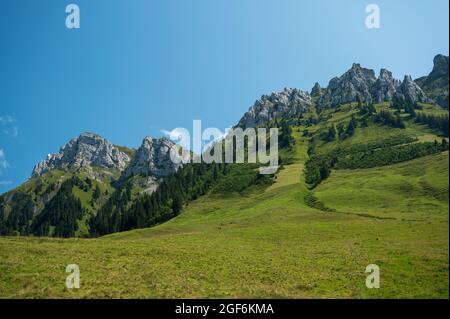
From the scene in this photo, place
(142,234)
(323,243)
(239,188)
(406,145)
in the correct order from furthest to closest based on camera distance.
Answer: (406,145)
(239,188)
(142,234)
(323,243)

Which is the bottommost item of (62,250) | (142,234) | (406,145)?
(142,234)

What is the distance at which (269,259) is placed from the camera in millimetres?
45750

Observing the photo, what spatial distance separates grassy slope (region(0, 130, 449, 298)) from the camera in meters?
31.3

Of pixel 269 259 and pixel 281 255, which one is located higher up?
pixel 269 259

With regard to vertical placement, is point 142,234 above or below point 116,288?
below

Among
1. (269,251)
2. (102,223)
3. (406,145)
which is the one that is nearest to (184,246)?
(269,251)

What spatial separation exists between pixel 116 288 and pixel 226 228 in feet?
165

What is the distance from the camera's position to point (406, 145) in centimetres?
16525

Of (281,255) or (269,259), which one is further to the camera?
(281,255)

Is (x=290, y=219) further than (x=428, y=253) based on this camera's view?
Yes

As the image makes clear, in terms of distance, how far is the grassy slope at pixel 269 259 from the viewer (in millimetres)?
31328
